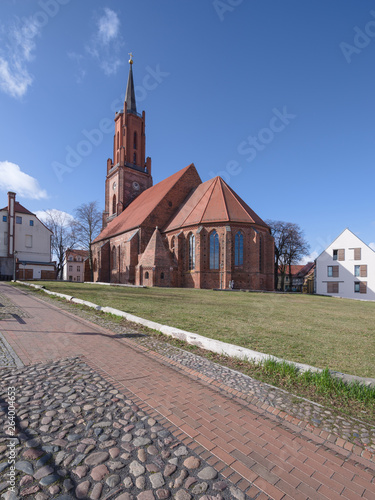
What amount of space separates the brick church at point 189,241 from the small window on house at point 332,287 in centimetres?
1477

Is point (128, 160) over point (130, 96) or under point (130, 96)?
under

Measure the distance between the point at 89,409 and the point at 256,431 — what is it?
6.10 feet

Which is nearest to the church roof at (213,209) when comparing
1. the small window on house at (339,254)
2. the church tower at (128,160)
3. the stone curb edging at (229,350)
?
the church tower at (128,160)

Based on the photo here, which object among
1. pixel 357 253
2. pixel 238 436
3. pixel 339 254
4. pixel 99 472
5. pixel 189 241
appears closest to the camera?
pixel 99 472

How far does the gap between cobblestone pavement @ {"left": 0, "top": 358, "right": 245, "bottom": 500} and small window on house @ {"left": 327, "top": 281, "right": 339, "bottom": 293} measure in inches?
1640

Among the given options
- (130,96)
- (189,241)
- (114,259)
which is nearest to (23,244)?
(114,259)

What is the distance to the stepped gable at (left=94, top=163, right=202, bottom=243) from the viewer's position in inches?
1246

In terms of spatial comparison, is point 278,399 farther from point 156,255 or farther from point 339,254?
point 339,254

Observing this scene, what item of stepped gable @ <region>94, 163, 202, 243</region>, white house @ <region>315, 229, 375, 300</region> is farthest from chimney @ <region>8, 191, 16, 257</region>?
white house @ <region>315, 229, 375, 300</region>

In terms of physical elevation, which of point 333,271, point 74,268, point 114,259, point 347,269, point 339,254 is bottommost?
point 74,268

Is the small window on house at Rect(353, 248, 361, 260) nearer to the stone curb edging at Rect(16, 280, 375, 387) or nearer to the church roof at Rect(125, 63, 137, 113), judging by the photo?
the stone curb edging at Rect(16, 280, 375, 387)

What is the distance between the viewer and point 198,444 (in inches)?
97.5

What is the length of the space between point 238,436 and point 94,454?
54.4 inches

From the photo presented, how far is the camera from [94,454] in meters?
2.26
